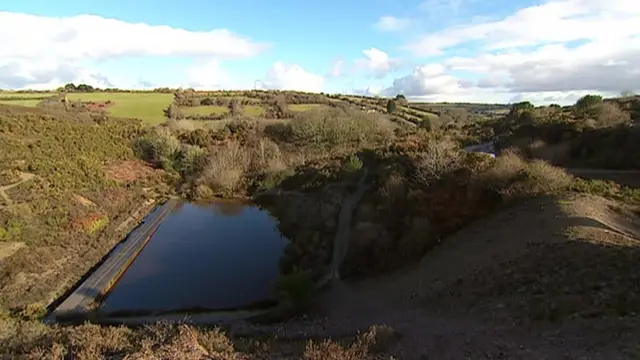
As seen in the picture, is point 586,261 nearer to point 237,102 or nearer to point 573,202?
point 573,202

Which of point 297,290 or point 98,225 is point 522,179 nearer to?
point 297,290

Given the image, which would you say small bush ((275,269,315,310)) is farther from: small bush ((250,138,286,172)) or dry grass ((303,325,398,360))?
small bush ((250,138,286,172))

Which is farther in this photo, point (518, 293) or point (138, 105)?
point (138, 105)

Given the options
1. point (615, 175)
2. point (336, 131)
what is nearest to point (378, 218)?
point (615, 175)

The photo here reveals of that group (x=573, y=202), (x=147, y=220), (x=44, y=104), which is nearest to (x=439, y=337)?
(x=573, y=202)

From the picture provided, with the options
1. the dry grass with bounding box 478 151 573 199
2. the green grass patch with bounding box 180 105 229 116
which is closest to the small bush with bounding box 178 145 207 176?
the green grass patch with bounding box 180 105 229 116
